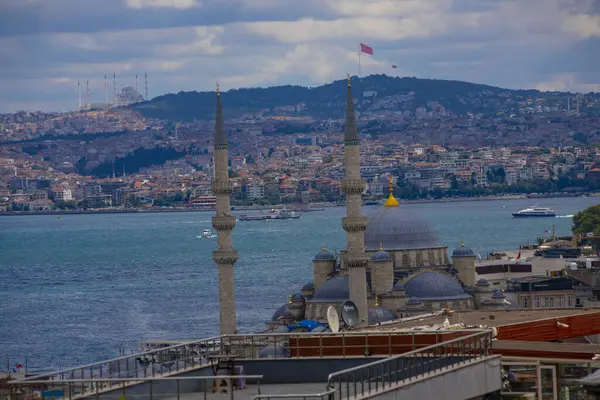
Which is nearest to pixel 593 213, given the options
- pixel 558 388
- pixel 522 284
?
pixel 522 284

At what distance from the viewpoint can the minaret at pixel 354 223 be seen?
38250 millimetres

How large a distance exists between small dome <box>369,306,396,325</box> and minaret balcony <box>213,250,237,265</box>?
379 cm

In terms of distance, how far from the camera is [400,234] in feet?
150

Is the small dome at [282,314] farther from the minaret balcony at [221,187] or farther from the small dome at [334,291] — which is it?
the minaret balcony at [221,187]

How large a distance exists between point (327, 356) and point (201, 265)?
80.7m

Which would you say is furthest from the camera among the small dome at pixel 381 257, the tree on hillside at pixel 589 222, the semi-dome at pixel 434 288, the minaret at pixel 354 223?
the tree on hillside at pixel 589 222

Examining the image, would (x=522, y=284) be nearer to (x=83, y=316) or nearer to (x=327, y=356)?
(x=83, y=316)

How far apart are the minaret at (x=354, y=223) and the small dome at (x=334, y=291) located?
3.16m

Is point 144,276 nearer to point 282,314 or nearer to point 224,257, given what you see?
point 282,314

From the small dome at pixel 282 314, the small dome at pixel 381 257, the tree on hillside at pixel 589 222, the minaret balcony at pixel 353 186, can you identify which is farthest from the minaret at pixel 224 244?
the tree on hillside at pixel 589 222

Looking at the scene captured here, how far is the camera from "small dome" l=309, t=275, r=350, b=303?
42500 mm

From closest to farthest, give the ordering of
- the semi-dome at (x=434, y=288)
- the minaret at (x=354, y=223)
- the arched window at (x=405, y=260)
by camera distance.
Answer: the minaret at (x=354, y=223)
the semi-dome at (x=434, y=288)
the arched window at (x=405, y=260)

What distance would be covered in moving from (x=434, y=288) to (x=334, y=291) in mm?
2763

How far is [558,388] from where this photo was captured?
44.7ft
